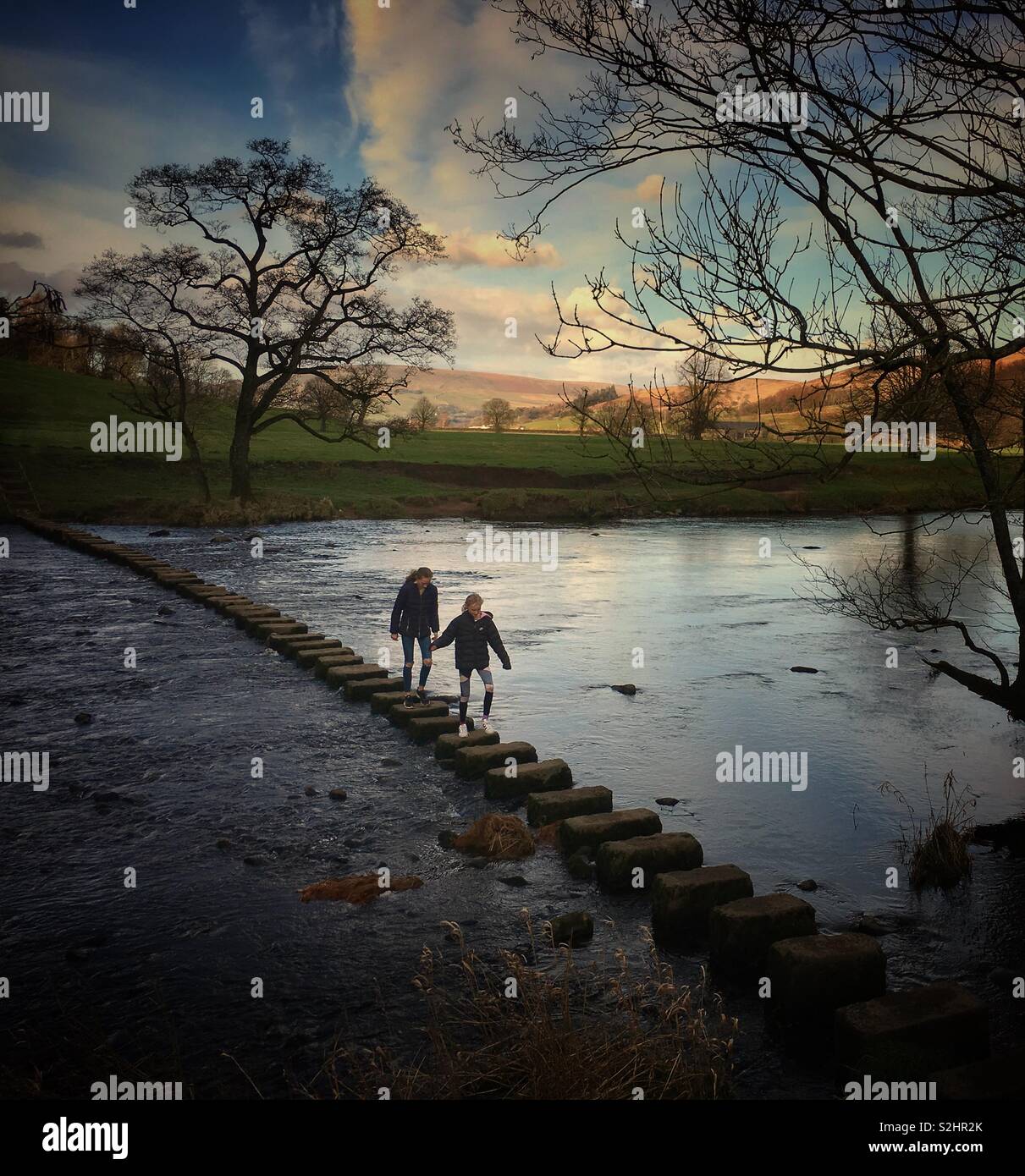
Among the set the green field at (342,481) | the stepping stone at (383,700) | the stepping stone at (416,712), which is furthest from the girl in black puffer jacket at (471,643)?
the green field at (342,481)

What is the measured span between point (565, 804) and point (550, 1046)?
363 centimetres

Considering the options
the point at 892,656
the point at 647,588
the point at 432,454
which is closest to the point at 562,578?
the point at 647,588

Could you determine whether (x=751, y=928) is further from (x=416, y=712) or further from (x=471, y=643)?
(x=416, y=712)

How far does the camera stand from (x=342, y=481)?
165 feet

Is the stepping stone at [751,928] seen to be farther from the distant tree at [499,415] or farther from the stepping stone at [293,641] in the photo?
the distant tree at [499,415]

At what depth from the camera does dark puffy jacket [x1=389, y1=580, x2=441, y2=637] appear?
10961 millimetres

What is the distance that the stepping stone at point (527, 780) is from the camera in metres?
8.48

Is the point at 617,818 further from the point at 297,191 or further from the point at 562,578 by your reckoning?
the point at 297,191

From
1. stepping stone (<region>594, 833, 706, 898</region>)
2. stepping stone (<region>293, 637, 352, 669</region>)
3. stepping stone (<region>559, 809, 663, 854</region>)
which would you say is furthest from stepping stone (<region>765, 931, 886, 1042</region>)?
stepping stone (<region>293, 637, 352, 669</region>)

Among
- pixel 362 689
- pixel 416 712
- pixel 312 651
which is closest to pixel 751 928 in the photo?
pixel 416 712

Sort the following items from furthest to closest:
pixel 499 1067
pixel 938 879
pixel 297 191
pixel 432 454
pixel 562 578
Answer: pixel 432 454
pixel 297 191
pixel 562 578
pixel 938 879
pixel 499 1067

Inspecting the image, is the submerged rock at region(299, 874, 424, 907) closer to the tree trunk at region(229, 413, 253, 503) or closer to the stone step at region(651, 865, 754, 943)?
the stone step at region(651, 865, 754, 943)

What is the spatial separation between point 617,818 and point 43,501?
38057 mm

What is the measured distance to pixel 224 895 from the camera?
6371 millimetres
